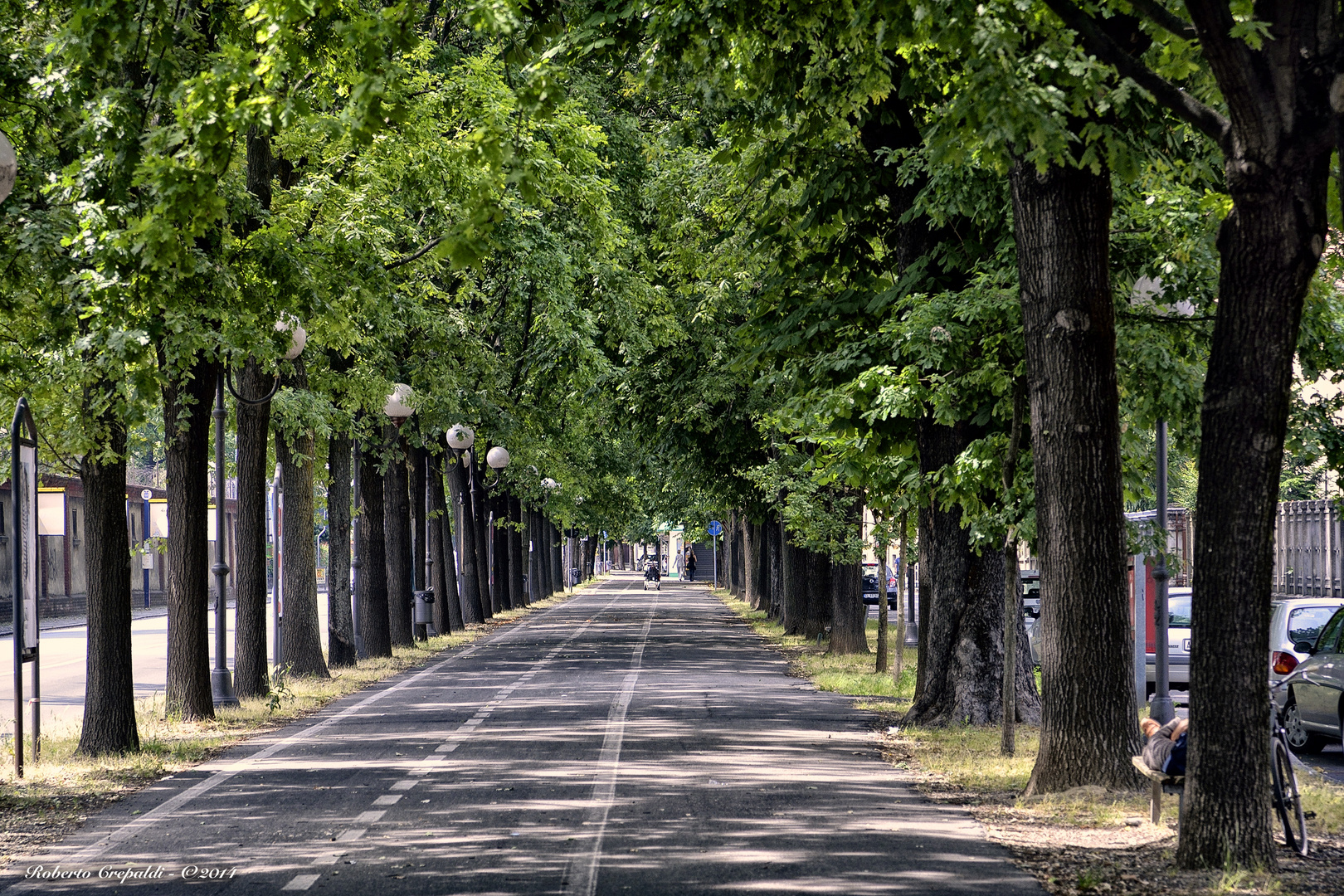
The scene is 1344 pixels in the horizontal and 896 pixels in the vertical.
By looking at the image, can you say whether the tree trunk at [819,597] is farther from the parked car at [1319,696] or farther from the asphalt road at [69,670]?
the parked car at [1319,696]

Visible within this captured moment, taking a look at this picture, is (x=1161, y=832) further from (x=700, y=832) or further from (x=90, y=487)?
(x=90, y=487)

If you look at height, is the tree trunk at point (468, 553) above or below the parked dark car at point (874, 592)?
above

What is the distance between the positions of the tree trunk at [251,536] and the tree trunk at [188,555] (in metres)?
2.12

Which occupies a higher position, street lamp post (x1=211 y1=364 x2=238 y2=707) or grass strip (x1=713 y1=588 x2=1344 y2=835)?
street lamp post (x1=211 y1=364 x2=238 y2=707)

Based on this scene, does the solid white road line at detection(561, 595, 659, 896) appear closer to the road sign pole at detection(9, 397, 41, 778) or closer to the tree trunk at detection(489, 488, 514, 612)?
the road sign pole at detection(9, 397, 41, 778)

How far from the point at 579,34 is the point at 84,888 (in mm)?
6046

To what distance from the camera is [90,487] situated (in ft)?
46.4

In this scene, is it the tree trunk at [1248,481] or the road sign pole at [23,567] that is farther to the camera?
the road sign pole at [23,567]

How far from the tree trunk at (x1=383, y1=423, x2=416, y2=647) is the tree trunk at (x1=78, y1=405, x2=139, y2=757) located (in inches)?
627

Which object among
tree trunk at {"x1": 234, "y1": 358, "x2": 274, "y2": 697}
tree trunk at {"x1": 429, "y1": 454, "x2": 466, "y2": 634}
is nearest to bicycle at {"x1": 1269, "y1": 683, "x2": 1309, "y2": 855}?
tree trunk at {"x1": 234, "y1": 358, "x2": 274, "y2": 697}

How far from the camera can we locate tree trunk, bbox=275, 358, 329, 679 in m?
21.9

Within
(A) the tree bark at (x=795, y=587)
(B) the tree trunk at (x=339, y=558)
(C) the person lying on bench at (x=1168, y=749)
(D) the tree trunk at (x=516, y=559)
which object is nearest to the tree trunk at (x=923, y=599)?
(C) the person lying on bench at (x=1168, y=749)

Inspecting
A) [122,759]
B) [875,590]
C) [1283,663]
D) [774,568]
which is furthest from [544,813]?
[875,590]

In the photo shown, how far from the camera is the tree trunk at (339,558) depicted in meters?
25.0
